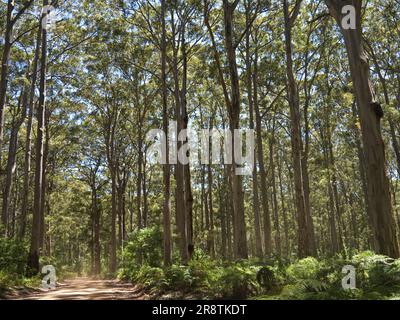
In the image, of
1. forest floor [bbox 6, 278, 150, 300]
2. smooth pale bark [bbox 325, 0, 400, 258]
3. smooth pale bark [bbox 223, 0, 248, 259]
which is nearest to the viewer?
smooth pale bark [bbox 325, 0, 400, 258]

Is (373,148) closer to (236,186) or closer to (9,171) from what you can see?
(236,186)

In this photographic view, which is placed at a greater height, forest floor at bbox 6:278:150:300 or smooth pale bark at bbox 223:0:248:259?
smooth pale bark at bbox 223:0:248:259

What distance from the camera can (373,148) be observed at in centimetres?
702

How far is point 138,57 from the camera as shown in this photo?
22.5 metres

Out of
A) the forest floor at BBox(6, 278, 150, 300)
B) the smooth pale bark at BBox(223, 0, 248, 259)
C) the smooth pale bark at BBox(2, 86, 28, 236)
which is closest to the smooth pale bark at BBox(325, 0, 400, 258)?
the smooth pale bark at BBox(223, 0, 248, 259)

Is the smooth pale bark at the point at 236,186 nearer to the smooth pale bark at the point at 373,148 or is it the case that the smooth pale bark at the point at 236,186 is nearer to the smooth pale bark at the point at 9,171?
the smooth pale bark at the point at 373,148

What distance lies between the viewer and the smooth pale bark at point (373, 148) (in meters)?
6.84

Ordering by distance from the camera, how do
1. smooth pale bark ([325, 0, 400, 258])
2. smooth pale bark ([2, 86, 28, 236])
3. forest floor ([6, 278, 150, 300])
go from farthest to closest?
smooth pale bark ([2, 86, 28, 236]) < forest floor ([6, 278, 150, 300]) < smooth pale bark ([325, 0, 400, 258])

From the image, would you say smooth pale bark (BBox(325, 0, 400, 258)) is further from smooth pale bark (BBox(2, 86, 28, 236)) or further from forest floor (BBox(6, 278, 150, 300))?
smooth pale bark (BBox(2, 86, 28, 236))

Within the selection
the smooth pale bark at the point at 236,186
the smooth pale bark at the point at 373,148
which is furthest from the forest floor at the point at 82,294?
the smooth pale bark at the point at 373,148

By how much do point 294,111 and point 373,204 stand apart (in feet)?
26.9

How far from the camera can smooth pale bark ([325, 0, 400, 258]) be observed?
6.84 m
